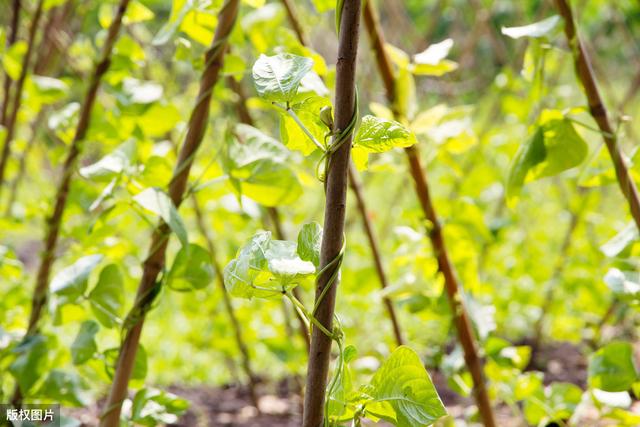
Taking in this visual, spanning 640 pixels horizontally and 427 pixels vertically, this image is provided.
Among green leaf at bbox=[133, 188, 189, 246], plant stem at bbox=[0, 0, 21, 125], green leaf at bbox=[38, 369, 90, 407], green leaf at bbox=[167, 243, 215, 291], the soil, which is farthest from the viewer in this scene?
the soil

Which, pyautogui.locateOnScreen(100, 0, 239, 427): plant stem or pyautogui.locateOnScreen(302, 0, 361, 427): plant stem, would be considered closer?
pyautogui.locateOnScreen(302, 0, 361, 427): plant stem

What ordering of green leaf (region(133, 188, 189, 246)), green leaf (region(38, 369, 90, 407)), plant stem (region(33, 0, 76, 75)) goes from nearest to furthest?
green leaf (region(133, 188, 189, 246))
green leaf (region(38, 369, 90, 407))
plant stem (region(33, 0, 76, 75))

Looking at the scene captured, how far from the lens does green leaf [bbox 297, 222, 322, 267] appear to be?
0.44m

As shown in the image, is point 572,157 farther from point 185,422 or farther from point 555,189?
point 555,189

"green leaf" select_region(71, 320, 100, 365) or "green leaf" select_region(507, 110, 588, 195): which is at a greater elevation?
"green leaf" select_region(507, 110, 588, 195)

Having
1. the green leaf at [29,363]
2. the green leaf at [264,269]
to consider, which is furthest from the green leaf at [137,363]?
the green leaf at [264,269]

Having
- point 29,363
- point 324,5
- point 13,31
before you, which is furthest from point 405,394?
point 13,31

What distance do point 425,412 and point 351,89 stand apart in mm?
222

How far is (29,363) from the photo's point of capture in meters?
0.78

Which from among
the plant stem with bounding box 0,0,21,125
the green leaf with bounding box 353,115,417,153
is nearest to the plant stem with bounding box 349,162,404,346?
the green leaf with bounding box 353,115,417,153

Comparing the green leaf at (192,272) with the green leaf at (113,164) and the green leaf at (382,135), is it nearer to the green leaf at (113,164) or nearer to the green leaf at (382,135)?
the green leaf at (113,164)

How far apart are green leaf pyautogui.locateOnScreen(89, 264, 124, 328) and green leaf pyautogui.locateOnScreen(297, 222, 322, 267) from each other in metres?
0.32

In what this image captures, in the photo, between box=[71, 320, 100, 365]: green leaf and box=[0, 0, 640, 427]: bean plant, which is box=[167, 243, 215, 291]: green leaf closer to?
box=[0, 0, 640, 427]: bean plant

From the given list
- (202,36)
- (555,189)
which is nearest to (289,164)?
(202,36)
